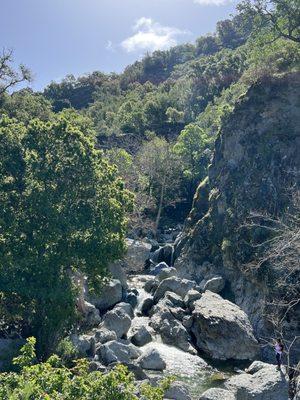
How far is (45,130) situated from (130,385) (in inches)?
671

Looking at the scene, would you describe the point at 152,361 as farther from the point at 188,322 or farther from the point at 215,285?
the point at 215,285

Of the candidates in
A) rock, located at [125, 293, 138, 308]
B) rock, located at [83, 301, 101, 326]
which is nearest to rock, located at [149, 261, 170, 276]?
rock, located at [125, 293, 138, 308]

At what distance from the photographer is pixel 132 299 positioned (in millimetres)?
34250

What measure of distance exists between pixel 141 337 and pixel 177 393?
808 cm

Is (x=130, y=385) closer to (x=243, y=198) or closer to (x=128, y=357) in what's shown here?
(x=128, y=357)

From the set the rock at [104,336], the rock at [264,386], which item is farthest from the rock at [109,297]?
the rock at [264,386]

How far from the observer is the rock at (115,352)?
76.9ft

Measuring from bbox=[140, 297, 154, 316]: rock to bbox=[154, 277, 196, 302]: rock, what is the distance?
607 mm

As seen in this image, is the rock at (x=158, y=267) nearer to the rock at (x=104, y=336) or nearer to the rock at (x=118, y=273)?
the rock at (x=118, y=273)

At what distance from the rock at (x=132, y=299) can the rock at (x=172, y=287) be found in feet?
4.67

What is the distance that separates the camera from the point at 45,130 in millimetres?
24406

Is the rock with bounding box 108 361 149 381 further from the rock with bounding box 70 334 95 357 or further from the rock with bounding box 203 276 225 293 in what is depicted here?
the rock with bounding box 203 276 225 293

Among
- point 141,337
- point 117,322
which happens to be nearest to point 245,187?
point 141,337

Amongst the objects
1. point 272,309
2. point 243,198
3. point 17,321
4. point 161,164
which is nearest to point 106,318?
point 17,321
